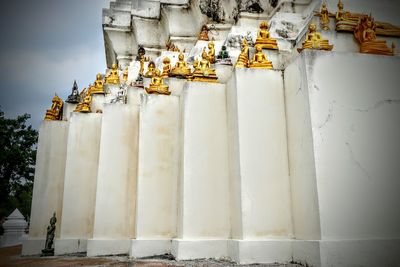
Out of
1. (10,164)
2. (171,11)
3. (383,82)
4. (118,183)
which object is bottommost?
(118,183)

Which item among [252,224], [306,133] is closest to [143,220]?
[252,224]

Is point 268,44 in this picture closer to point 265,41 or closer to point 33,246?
point 265,41

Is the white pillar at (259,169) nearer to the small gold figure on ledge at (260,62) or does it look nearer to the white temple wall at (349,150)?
the small gold figure on ledge at (260,62)

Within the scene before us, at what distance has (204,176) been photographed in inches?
282

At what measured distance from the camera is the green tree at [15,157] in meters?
25.2

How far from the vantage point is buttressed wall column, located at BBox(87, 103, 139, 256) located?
8.66 metres

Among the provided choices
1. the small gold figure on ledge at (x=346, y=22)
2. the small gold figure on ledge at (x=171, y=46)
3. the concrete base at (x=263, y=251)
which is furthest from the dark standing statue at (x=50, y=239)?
the small gold figure on ledge at (x=346, y=22)

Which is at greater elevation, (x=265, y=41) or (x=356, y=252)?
(x=265, y=41)

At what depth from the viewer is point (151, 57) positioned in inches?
617

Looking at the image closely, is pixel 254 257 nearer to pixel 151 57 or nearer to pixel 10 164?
pixel 151 57

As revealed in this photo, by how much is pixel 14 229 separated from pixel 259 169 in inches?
677

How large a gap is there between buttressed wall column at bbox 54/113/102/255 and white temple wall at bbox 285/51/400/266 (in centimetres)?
590

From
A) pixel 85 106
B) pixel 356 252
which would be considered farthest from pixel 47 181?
pixel 356 252

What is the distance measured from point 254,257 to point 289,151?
193 centimetres
